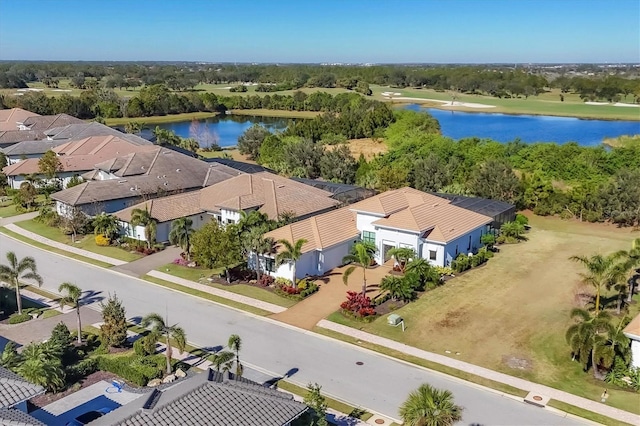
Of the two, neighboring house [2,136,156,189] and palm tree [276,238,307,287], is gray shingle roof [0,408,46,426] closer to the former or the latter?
palm tree [276,238,307,287]

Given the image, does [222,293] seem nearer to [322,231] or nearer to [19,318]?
[322,231]

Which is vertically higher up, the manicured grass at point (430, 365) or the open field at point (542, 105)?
the open field at point (542, 105)

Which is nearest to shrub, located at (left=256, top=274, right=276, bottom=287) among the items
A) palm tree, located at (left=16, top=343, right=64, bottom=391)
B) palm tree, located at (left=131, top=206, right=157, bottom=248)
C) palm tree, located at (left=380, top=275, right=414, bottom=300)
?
palm tree, located at (left=380, top=275, right=414, bottom=300)

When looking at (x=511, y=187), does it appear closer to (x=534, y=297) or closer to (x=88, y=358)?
(x=534, y=297)

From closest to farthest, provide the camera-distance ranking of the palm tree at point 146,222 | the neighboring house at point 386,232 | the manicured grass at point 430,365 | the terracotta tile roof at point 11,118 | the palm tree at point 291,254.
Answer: the manicured grass at point 430,365, the palm tree at point 291,254, the neighboring house at point 386,232, the palm tree at point 146,222, the terracotta tile roof at point 11,118

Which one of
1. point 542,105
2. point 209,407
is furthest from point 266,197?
point 542,105

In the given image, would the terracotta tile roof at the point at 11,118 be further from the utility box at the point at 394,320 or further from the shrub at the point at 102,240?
the utility box at the point at 394,320

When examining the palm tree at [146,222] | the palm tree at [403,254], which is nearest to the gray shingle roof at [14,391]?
the palm tree at [403,254]
